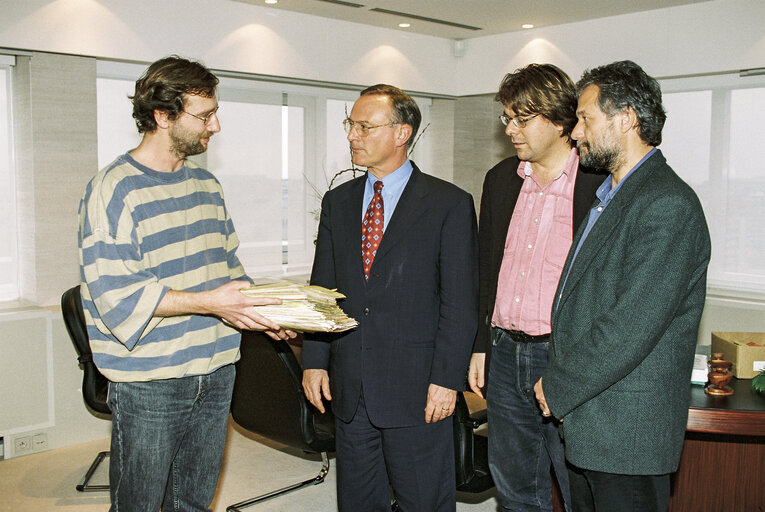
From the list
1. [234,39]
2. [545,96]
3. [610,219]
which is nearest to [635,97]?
[610,219]

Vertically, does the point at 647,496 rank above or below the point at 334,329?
below

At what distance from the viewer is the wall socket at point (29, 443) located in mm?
4309

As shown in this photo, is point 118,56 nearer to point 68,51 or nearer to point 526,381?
point 68,51

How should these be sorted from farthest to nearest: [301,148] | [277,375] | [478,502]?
1. [301,148]
2. [478,502]
3. [277,375]

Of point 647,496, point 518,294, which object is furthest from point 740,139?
point 647,496

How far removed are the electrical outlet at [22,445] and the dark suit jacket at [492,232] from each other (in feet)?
10.2

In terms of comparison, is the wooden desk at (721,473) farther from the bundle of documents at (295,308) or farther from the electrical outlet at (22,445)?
the electrical outlet at (22,445)

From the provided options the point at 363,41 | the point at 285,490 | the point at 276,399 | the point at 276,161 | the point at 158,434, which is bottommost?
the point at 285,490

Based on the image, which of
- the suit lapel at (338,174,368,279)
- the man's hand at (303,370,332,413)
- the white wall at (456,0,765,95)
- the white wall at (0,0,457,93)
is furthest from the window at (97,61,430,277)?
the man's hand at (303,370,332,413)

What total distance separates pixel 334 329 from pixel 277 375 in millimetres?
1150

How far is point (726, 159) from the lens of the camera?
5.55 meters

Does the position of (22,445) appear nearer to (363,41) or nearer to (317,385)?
(317,385)

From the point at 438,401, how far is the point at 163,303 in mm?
927

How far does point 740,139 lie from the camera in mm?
5477
